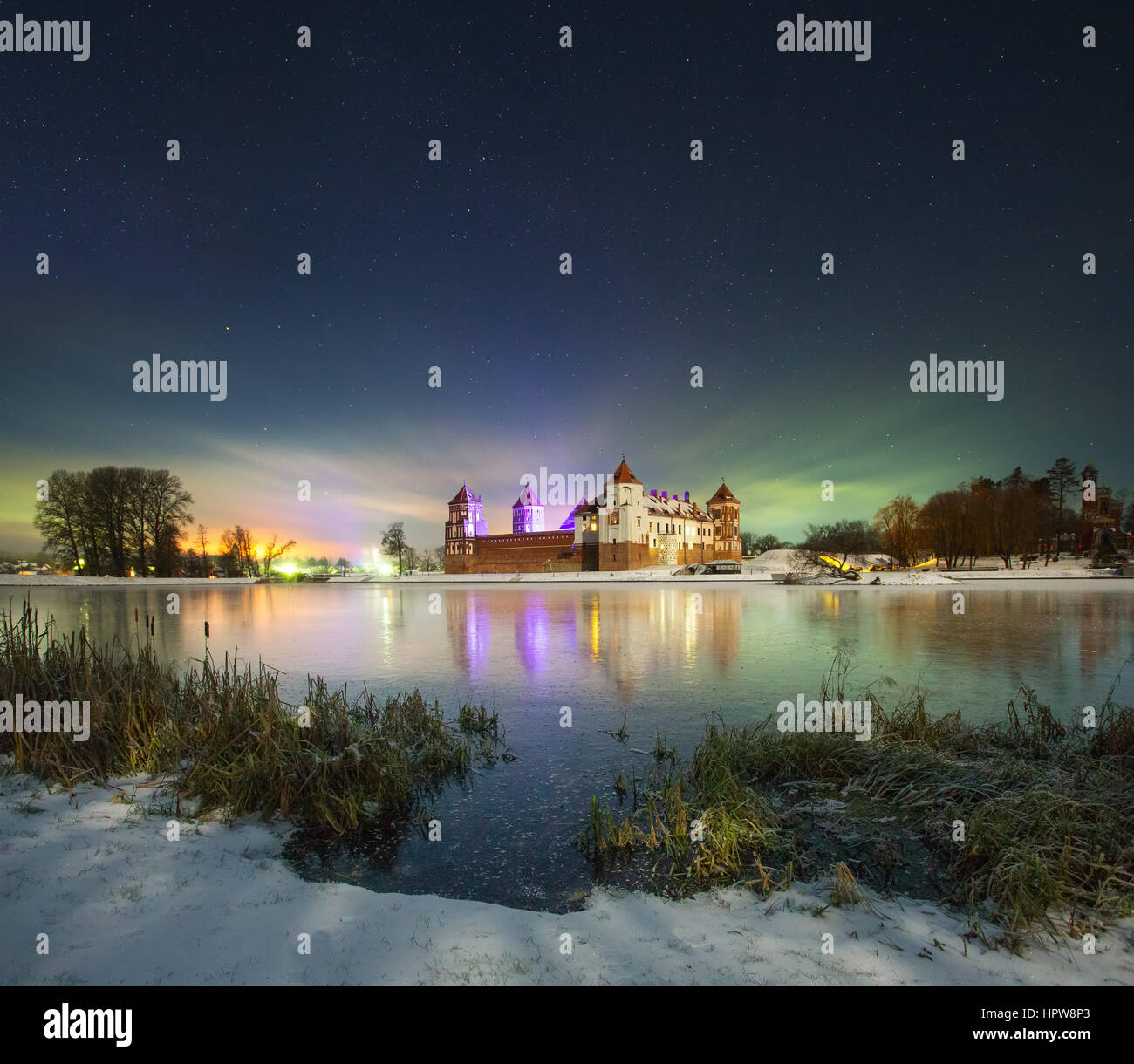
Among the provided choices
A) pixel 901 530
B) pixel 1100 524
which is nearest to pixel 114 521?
pixel 901 530

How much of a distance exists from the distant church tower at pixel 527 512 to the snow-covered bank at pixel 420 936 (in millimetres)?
104640

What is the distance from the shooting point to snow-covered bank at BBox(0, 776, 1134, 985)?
10.9 feet

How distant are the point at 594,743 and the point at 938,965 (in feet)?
16.3

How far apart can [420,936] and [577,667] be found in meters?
9.83

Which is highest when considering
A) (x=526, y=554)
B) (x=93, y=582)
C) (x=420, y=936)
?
(x=526, y=554)

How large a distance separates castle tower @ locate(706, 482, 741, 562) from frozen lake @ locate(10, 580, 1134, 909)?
210ft

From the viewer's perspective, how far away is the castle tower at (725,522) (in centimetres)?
9519

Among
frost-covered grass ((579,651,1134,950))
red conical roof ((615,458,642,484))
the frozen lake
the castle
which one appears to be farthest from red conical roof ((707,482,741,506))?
frost-covered grass ((579,651,1134,950))

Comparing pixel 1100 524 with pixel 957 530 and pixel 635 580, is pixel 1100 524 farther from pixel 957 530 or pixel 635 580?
pixel 635 580

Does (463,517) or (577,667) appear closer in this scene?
(577,667)

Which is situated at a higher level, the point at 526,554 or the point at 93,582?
the point at 526,554

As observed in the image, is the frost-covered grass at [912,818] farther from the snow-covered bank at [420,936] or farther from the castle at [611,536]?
the castle at [611,536]

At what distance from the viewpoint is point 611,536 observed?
76125 mm
